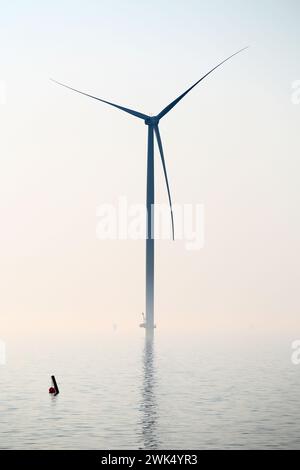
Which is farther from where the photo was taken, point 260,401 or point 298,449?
point 260,401

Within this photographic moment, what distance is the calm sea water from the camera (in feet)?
265

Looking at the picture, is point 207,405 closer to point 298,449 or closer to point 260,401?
point 260,401

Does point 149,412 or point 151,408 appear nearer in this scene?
point 149,412

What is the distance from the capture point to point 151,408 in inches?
4048

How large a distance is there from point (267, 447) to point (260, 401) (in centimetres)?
3343

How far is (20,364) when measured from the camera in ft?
609

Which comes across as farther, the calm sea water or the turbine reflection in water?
the calm sea water

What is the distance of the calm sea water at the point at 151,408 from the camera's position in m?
80.9

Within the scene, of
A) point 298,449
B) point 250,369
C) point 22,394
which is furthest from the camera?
point 250,369

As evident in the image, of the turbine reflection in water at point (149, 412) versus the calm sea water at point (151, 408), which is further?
the calm sea water at point (151, 408)
